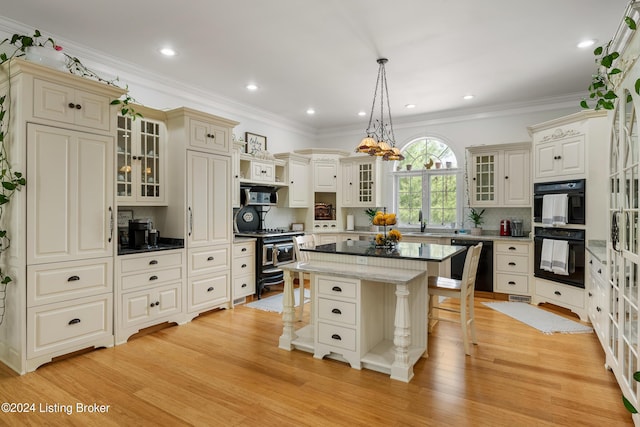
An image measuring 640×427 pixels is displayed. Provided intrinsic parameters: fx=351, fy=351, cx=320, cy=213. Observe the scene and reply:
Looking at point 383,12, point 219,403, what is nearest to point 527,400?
point 219,403

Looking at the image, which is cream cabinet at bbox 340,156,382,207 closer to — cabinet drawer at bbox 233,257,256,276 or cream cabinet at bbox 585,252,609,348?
cabinet drawer at bbox 233,257,256,276

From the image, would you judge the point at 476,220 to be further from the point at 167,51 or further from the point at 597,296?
the point at 167,51

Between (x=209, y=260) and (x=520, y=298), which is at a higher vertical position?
(x=209, y=260)

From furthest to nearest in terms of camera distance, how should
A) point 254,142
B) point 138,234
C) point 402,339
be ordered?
point 254,142, point 138,234, point 402,339

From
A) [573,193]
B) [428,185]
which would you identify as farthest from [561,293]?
[428,185]

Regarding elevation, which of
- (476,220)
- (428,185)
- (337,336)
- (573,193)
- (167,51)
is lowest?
(337,336)

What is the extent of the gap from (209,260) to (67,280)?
153 cm

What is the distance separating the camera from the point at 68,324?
298cm

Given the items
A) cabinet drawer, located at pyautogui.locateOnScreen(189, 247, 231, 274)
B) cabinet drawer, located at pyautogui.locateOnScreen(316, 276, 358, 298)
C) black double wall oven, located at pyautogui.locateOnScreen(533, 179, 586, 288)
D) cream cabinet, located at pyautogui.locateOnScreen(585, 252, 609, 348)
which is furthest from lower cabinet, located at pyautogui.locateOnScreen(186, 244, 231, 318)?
black double wall oven, located at pyautogui.locateOnScreen(533, 179, 586, 288)

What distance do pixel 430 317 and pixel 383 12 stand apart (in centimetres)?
290

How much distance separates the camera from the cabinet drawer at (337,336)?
2.87m

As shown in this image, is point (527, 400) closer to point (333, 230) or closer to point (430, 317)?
point (430, 317)

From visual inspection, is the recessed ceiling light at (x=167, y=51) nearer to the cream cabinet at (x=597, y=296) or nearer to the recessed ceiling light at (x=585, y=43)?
the recessed ceiling light at (x=585, y=43)

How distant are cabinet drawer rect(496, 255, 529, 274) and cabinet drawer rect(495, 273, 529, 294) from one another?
0.08 meters
